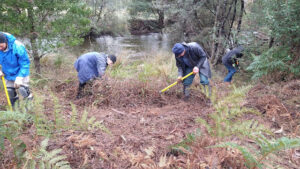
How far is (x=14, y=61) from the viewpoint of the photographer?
352cm

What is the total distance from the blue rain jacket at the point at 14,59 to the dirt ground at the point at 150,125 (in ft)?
2.11

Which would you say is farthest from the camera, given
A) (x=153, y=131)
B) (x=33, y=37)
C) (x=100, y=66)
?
(x=33, y=37)

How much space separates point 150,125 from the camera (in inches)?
129

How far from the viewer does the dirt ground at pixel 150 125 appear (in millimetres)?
2197

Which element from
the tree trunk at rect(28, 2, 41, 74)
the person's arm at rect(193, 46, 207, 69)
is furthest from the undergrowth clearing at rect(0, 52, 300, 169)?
the tree trunk at rect(28, 2, 41, 74)

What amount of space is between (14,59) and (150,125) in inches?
98.6

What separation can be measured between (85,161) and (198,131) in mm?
1282

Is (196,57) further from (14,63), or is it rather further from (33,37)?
(33,37)

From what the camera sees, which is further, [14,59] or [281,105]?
[281,105]

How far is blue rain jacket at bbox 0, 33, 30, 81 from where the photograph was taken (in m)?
3.41

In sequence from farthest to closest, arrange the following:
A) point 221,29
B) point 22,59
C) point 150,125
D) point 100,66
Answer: point 221,29, point 100,66, point 22,59, point 150,125

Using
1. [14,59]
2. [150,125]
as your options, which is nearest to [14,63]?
[14,59]

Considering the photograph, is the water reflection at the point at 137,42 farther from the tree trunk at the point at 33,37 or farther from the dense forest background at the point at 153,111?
the tree trunk at the point at 33,37

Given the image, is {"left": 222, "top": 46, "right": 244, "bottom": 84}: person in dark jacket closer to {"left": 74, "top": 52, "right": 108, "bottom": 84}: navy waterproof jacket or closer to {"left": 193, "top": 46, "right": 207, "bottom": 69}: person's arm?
{"left": 193, "top": 46, "right": 207, "bottom": 69}: person's arm
